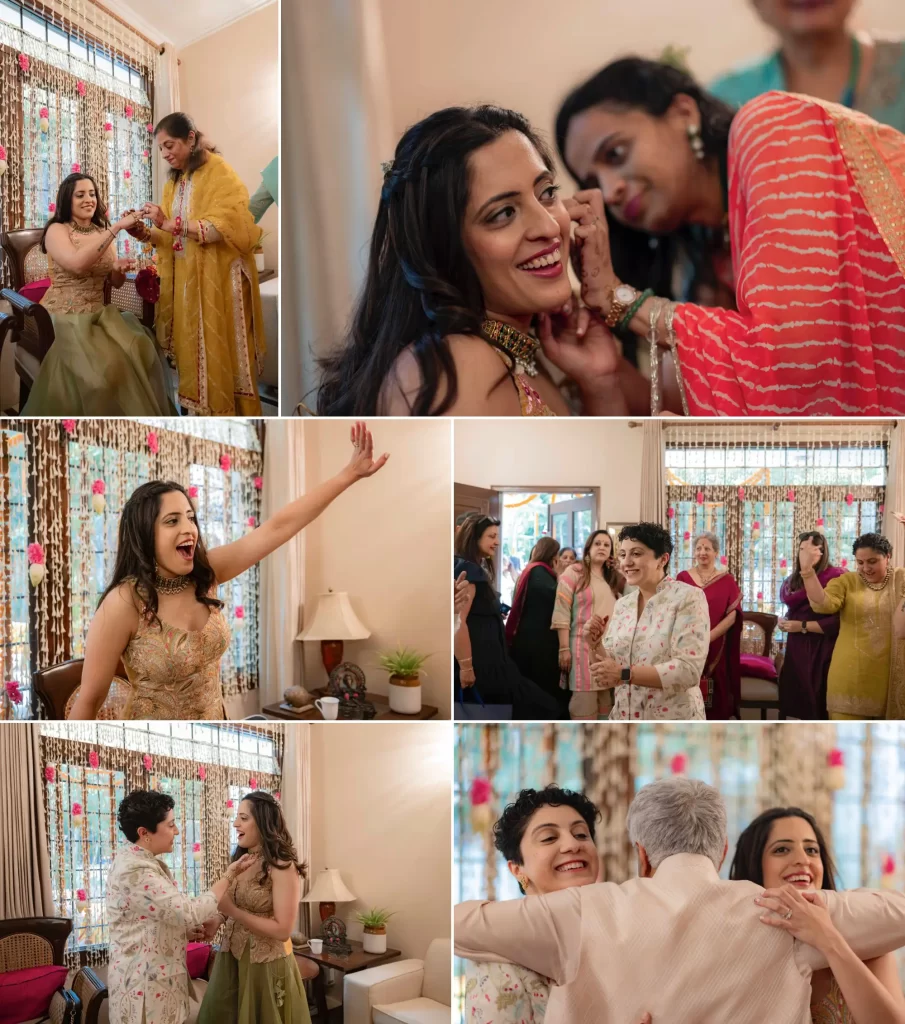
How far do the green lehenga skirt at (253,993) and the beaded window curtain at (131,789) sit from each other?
7.2 inches

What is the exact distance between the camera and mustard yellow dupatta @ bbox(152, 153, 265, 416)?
80.2 inches

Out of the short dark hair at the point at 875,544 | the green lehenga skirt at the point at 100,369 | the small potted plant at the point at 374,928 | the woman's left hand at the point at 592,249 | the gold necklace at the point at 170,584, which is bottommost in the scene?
the small potted plant at the point at 374,928

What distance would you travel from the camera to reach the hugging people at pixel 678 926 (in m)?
2.05

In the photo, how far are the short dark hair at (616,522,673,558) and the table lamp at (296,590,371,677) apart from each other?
0.58m

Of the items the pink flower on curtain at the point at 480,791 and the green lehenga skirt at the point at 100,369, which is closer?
the green lehenga skirt at the point at 100,369

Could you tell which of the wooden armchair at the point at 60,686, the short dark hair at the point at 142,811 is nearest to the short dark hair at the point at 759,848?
the short dark hair at the point at 142,811

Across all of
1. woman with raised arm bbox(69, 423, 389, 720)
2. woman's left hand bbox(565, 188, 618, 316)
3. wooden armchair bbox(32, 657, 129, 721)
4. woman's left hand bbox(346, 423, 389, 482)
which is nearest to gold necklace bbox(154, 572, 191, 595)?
woman with raised arm bbox(69, 423, 389, 720)

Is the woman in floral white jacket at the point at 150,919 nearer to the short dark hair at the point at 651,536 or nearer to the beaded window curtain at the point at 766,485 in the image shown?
the short dark hair at the point at 651,536

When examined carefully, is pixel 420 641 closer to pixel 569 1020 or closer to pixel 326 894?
pixel 326 894

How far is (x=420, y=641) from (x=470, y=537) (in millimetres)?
244

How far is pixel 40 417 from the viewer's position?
203cm

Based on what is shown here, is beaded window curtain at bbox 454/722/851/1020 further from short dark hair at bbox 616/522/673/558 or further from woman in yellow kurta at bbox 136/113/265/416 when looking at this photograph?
woman in yellow kurta at bbox 136/113/265/416

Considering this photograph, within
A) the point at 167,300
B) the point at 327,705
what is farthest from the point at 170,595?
the point at 167,300

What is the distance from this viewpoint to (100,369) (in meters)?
2.04
